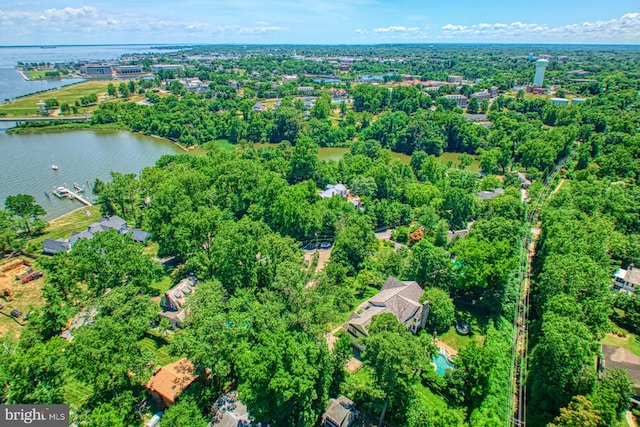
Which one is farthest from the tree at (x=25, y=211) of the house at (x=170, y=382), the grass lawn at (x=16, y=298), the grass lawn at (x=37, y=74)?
the grass lawn at (x=37, y=74)

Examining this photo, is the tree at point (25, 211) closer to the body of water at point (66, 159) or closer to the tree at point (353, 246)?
the body of water at point (66, 159)

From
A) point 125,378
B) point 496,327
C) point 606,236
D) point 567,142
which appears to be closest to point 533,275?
point 606,236

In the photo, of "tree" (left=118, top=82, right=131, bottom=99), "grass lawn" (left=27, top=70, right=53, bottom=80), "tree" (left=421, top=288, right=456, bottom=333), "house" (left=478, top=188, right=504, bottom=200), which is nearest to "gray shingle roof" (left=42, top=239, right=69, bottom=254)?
"tree" (left=421, top=288, right=456, bottom=333)

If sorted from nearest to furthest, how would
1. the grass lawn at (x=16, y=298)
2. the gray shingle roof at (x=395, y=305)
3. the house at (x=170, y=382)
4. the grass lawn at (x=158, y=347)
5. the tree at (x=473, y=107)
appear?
the house at (x=170, y=382) < the grass lawn at (x=158, y=347) < the gray shingle roof at (x=395, y=305) < the grass lawn at (x=16, y=298) < the tree at (x=473, y=107)

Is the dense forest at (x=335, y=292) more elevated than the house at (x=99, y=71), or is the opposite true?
the house at (x=99, y=71)

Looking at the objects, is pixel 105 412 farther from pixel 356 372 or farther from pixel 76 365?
pixel 356 372

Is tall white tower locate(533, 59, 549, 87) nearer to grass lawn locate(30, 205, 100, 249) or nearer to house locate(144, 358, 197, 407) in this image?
grass lawn locate(30, 205, 100, 249)

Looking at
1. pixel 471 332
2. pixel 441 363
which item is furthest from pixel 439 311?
pixel 441 363
